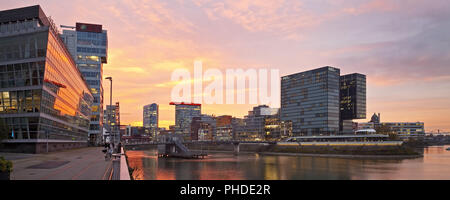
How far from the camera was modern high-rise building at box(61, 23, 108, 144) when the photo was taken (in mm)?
153375

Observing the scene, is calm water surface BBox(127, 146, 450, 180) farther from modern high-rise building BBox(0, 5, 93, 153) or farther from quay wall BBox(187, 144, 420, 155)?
quay wall BBox(187, 144, 420, 155)

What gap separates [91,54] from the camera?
155 metres

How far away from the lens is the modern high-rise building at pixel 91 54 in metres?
153

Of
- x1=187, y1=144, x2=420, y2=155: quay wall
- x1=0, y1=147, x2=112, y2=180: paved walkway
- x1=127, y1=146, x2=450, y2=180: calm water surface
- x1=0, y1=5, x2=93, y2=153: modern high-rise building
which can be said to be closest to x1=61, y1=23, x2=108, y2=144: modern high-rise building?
x1=127, y1=146, x2=450, y2=180: calm water surface

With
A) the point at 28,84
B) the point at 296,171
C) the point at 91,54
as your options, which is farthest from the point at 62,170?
the point at 91,54

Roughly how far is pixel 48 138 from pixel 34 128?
5918 millimetres

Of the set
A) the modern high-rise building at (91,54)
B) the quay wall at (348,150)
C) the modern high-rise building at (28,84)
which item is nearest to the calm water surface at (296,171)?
the modern high-rise building at (28,84)

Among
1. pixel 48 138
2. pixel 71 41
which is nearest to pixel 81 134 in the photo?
pixel 48 138

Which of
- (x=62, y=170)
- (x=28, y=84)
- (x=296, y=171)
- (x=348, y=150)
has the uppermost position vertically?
(x=28, y=84)

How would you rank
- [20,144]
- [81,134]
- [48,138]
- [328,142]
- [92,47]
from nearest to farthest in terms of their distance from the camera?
[20,144] < [48,138] < [81,134] < [92,47] < [328,142]

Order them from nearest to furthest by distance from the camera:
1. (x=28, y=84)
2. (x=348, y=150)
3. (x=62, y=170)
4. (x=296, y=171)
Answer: (x=62, y=170) < (x=28, y=84) < (x=296, y=171) < (x=348, y=150)

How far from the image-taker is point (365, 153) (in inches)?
5773

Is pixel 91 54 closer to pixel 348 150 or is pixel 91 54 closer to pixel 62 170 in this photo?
pixel 348 150
